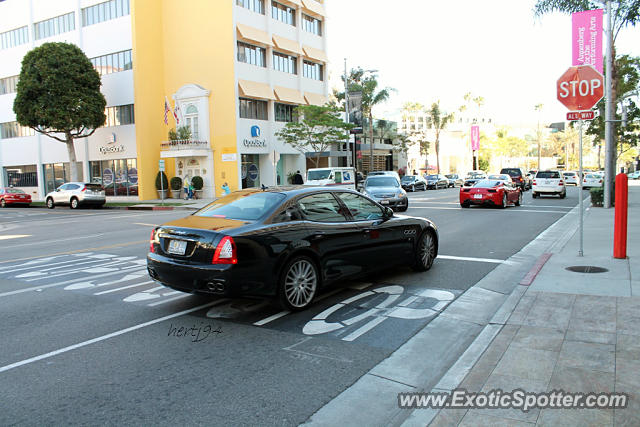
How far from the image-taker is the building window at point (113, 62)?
125 feet

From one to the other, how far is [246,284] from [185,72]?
36312 mm

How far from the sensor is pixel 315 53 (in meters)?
44.3

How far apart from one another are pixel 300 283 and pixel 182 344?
5.30ft

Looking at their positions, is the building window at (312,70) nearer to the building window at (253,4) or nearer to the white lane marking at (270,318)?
the building window at (253,4)

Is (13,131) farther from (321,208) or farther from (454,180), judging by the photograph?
(321,208)

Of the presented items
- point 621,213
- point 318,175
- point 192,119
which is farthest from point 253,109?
point 621,213

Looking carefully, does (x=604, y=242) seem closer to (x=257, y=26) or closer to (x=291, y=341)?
(x=291, y=341)

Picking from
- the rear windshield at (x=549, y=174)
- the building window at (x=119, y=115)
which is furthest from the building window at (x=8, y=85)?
the rear windshield at (x=549, y=174)

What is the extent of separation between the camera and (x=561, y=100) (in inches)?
347

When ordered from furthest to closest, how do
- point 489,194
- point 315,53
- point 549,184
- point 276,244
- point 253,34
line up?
1. point 315,53
2. point 253,34
3. point 549,184
4. point 489,194
5. point 276,244

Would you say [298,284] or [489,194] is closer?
[298,284]

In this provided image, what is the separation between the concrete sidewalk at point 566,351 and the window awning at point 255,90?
32.0 metres

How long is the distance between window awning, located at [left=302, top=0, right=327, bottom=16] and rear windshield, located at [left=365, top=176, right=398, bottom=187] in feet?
85.0

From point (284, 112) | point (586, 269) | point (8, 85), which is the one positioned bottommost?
point (586, 269)
